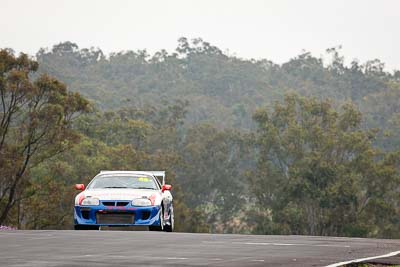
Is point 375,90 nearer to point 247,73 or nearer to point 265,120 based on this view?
point 247,73

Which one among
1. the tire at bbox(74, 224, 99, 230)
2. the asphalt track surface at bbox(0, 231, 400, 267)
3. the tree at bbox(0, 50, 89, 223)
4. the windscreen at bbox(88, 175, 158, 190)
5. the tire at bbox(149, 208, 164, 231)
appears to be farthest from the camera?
the tree at bbox(0, 50, 89, 223)

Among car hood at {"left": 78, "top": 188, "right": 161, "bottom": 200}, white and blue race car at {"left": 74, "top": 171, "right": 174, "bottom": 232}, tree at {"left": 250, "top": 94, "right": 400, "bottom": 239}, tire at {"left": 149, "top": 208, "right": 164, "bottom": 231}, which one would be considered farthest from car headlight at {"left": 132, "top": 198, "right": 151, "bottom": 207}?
tree at {"left": 250, "top": 94, "right": 400, "bottom": 239}

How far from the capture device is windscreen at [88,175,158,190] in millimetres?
23047

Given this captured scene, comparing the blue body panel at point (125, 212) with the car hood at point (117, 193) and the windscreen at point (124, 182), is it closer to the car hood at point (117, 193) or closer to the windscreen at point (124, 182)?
the car hood at point (117, 193)

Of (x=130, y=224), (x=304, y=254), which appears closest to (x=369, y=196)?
(x=130, y=224)

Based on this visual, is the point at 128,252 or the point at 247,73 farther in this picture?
the point at 247,73

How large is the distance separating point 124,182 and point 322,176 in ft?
179

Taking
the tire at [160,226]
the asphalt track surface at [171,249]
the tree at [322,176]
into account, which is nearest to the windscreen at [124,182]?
the tire at [160,226]

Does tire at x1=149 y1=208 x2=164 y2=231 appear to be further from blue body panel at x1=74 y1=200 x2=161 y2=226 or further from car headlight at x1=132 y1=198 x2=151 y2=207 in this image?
car headlight at x1=132 y1=198 x2=151 y2=207

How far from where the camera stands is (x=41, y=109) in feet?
171

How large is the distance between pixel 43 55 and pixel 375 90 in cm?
4578

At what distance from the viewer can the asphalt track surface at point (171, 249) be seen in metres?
13.0

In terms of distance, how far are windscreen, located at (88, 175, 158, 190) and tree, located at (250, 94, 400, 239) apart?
50.8m

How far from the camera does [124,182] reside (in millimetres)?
23172
